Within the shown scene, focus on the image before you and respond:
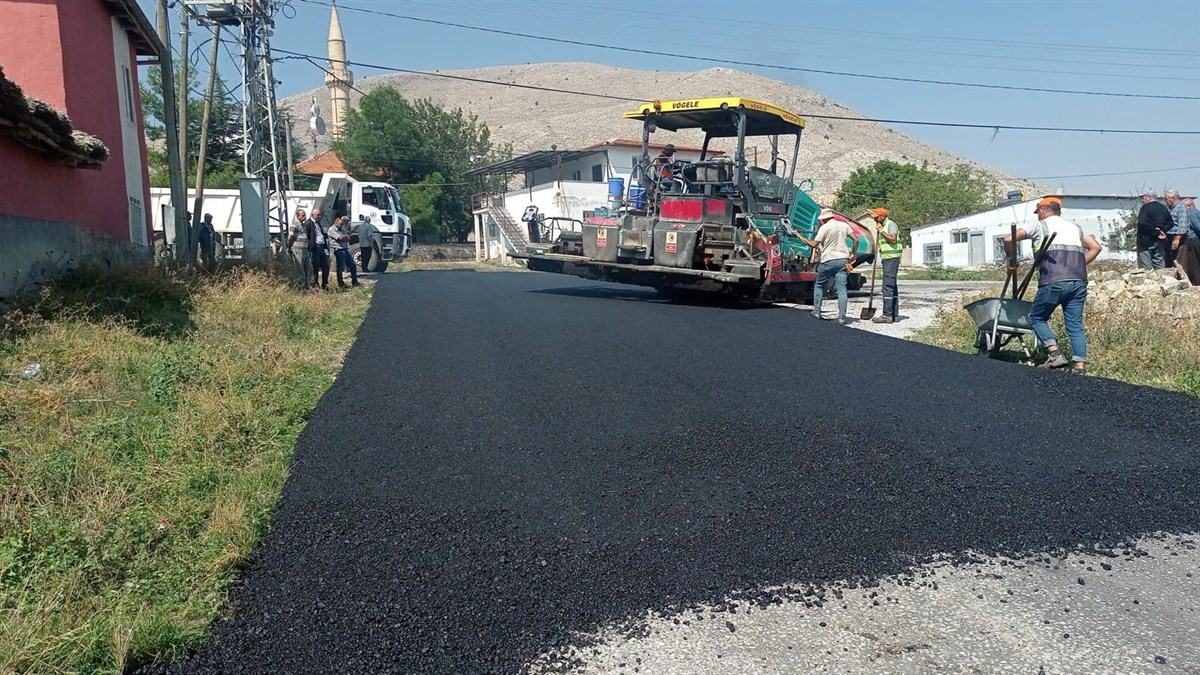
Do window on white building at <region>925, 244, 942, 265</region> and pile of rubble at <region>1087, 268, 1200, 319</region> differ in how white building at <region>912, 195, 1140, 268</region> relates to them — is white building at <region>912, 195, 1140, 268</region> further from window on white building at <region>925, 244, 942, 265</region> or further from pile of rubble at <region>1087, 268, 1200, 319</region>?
pile of rubble at <region>1087, 268, 1200, 319</region>

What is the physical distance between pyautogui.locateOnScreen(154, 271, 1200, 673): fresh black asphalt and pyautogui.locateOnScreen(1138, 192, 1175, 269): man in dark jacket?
5.47m

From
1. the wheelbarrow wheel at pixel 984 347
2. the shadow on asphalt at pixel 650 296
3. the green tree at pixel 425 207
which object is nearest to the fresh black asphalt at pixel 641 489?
the wheelbarrow wheel at pixel 984 347

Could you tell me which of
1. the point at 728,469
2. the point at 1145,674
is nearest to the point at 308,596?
the point at 728,469

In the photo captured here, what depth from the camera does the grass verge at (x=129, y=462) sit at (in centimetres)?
307

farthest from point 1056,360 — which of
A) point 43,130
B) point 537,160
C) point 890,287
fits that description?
point 537,160

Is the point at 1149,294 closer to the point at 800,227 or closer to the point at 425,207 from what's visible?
the point at 800,227

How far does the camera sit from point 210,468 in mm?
4680

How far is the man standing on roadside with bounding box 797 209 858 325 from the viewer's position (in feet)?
35.3

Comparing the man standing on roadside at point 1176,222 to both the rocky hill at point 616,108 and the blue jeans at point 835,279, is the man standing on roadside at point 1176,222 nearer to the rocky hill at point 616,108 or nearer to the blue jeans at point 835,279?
the blue jeans at point 835,279

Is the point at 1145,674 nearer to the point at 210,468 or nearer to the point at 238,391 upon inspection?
the point at 210,468

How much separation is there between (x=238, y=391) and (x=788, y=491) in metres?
3.98

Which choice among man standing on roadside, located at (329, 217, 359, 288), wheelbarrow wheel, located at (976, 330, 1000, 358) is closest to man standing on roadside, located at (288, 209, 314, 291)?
man standing on roadside, located at (329, 217, 359, 288)

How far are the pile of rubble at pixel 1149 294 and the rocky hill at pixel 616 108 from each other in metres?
48.3

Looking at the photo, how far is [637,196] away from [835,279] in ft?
12.1
